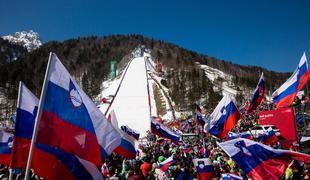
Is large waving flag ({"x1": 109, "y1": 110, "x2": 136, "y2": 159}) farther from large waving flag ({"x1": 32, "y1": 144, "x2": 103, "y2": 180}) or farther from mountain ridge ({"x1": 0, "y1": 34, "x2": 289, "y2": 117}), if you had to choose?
mountain ridge ({"x1": 0, "y1": 34, "x2": 289, "y2": 117})

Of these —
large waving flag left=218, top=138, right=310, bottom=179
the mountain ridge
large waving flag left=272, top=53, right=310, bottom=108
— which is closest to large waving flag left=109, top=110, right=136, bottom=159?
large waving flag left=218, top=138, right=310, bottom=179

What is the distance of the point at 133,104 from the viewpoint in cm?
4925

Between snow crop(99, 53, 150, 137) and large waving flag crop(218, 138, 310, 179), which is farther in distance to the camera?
snow crop(99, 53, 150, 137)

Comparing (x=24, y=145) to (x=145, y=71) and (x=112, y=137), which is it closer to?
(x=112, y=137)

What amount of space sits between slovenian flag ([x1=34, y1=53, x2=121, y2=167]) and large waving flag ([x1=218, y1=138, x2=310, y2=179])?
2.66 metres

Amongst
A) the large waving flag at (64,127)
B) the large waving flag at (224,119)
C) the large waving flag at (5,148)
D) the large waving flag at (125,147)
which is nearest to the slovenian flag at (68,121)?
the large waving flag at (64,127)

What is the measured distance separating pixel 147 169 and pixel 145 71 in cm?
7705

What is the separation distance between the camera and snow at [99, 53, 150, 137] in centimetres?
3834

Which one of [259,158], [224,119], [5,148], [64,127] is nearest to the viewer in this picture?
[64,127]

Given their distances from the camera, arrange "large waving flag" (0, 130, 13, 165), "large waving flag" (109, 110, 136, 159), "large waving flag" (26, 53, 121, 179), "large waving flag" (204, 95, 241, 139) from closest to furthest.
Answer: "large waving flag" (26, 53, 121, 179)
"large waving flag" (0, 130, 13, 165)
"large waving flag" (109, 110, 136, 159)
"large waving flag" (204, 95, 241, 139)

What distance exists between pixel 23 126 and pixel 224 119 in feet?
21.2

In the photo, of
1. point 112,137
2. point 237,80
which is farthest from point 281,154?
point 237,80

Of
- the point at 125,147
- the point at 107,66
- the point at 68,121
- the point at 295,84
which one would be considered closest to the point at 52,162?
the point at 68,121

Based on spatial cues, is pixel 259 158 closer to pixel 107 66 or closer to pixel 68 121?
pixel 68 121
